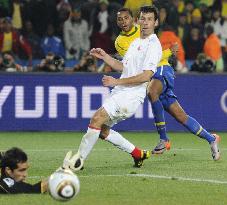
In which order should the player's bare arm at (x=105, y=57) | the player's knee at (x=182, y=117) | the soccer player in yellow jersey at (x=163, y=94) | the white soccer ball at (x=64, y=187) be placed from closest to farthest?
the white soccer ball at (x=64, y=187) < the player's bare arm at (x=105, y=57) < the soccer player in yellow jersey at (x=163, y=94) < the player's knee at (x=182, y=117)

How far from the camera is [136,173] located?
→ 11.4 m

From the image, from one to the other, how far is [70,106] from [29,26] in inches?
193

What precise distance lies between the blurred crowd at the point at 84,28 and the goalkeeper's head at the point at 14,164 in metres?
11.9

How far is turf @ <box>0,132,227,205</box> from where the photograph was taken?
933 cm

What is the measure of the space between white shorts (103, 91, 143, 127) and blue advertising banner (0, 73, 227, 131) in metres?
6.50

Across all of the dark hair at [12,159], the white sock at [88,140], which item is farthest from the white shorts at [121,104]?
the dark hair at [12,159]

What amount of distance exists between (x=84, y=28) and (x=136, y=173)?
11120mm

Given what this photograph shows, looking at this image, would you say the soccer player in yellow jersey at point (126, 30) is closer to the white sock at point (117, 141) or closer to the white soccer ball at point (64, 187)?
the white sock at point (117, 141)

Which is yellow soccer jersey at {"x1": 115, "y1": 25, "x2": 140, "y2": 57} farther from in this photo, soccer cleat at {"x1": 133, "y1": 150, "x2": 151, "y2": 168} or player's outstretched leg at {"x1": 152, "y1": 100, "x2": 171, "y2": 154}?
soccer cleat at {"x1": 133, "y1": 150, "x2": 151, "y2": 168}

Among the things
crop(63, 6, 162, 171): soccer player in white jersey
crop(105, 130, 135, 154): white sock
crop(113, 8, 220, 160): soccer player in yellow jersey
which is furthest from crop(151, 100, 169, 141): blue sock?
crop(63, 6, 162, 171): soccer player in white jersey

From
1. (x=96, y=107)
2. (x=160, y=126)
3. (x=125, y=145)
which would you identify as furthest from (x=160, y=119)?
(x=96, y=107)

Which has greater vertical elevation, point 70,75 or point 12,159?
point 12,159

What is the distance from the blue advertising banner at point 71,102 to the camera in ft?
57.8

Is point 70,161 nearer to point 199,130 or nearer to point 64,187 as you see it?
point 64,187
